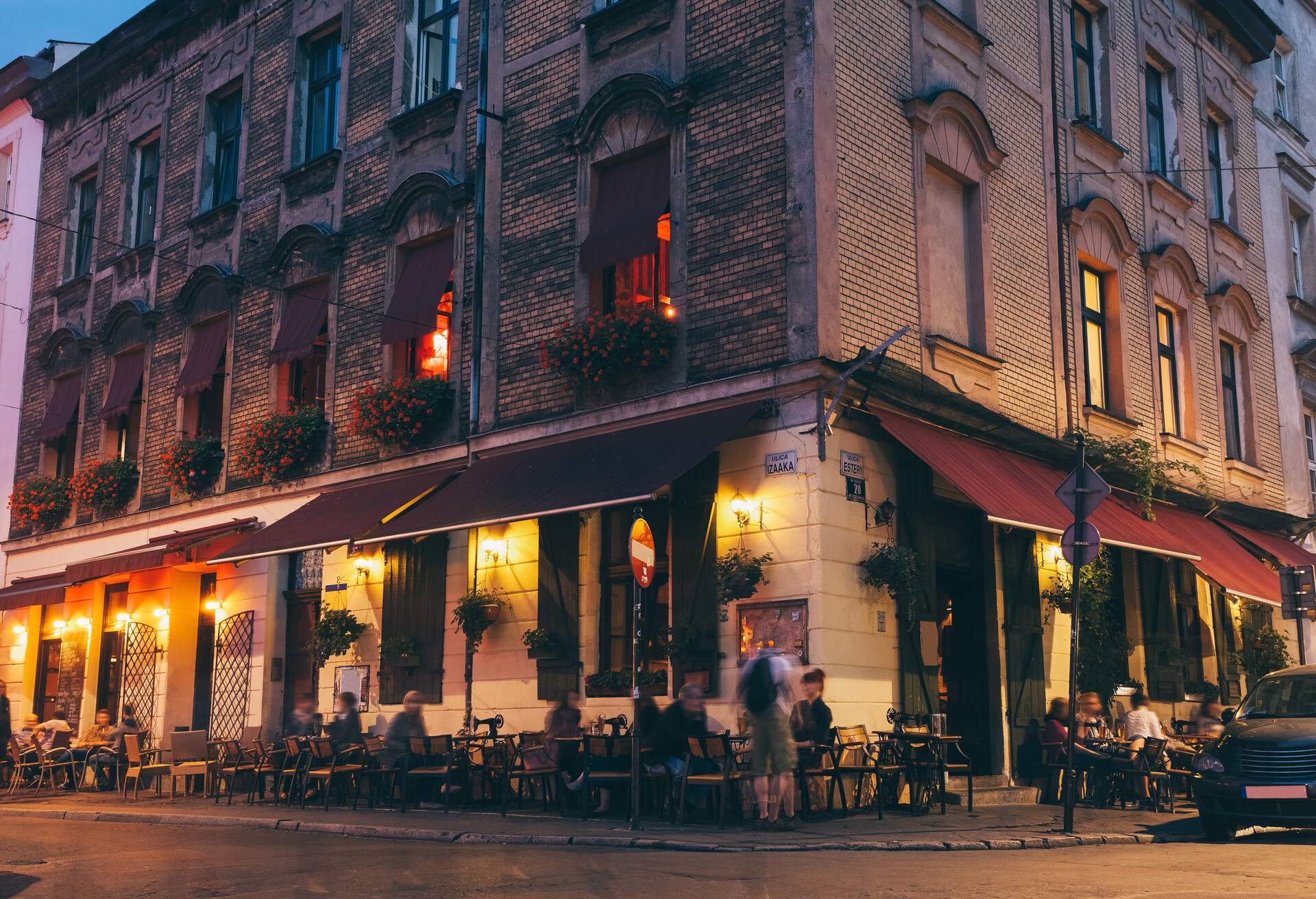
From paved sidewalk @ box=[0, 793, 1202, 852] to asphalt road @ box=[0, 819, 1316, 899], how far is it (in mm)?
425

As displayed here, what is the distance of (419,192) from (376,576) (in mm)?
5416

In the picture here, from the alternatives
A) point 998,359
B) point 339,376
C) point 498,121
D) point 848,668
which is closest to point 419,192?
point 498,121

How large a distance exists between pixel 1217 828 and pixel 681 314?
298 inches

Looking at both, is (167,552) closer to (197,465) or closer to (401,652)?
(197,465)

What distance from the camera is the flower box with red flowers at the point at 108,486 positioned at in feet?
76.7

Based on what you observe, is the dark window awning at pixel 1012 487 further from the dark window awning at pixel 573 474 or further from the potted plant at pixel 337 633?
the potted plant at pixel 337 633

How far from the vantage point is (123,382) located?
24.1 m

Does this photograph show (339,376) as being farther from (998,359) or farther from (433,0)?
(998,359)

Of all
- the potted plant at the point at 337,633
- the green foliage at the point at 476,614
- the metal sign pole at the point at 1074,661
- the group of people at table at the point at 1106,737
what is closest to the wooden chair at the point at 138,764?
the potted plant at the point at 337,633

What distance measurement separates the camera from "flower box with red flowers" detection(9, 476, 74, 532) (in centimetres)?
2492

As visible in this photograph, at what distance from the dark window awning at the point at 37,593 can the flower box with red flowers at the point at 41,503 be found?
1402 millimetres

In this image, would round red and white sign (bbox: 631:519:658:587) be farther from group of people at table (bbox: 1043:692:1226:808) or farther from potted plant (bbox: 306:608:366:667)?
potted plant (bbox: 306:608:366:667)

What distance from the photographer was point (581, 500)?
13.8 m

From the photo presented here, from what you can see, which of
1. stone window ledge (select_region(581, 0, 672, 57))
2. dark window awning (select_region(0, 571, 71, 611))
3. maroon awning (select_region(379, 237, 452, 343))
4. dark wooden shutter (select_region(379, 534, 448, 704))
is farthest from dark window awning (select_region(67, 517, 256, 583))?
stone window ledge (select_region(581, 0, 672, 57))
